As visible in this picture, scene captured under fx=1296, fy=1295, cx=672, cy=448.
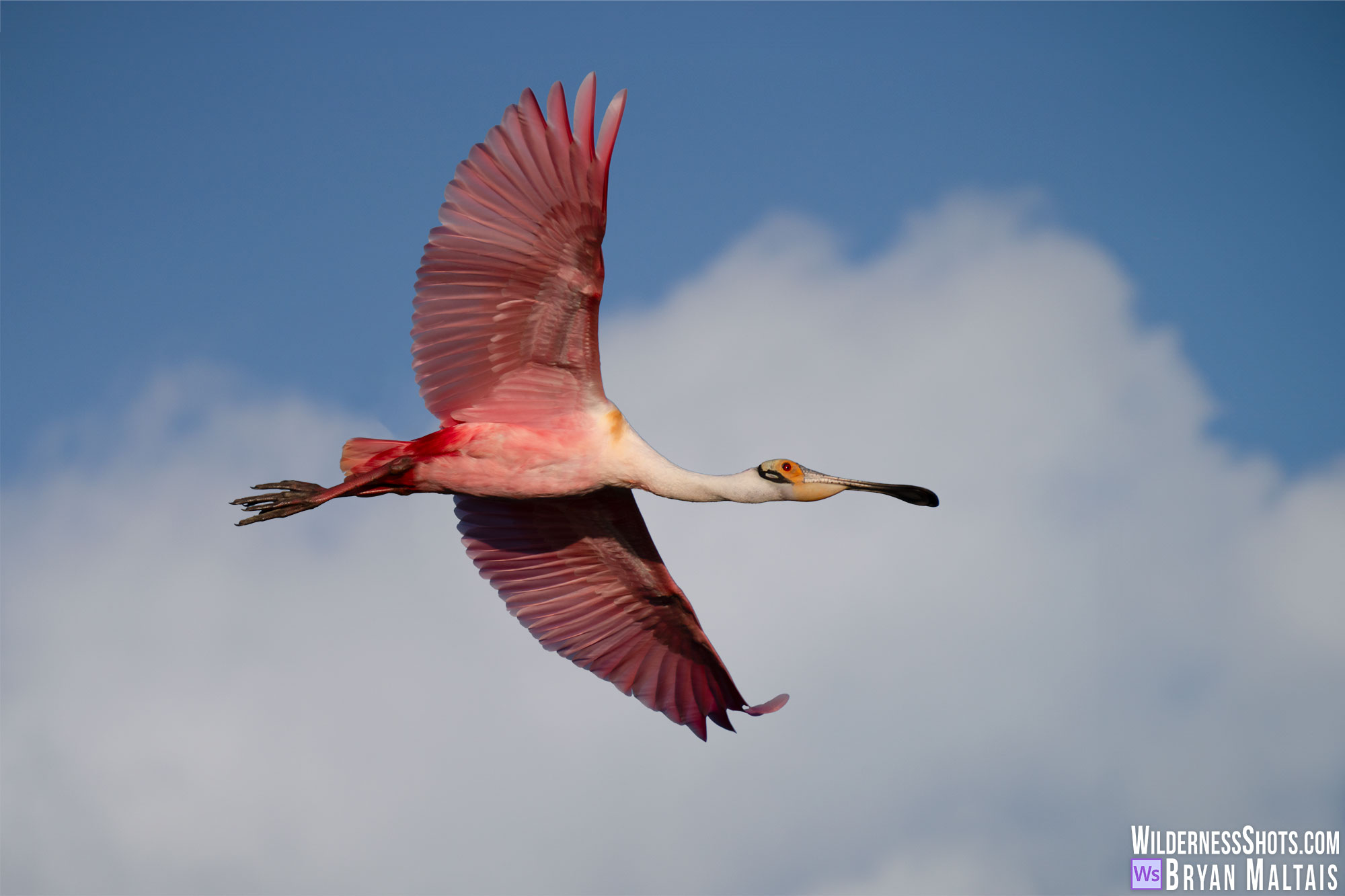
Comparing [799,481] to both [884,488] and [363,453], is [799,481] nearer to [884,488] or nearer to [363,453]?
[884,488]

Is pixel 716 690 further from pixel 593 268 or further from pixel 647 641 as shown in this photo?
pixel 593 268

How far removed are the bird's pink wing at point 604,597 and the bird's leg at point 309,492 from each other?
1464mm

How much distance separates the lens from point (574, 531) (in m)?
11.5

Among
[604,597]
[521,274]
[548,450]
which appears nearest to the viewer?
[521,274]

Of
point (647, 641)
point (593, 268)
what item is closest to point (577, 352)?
point (593, 268)

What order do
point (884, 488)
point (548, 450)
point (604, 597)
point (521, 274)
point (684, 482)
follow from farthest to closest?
point (604, 597)
point (884, 488)
point (684, 482)
point (548, 450)
point (521, 274)

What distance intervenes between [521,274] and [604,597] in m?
3.54

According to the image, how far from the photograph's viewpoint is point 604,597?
11695 millimetres

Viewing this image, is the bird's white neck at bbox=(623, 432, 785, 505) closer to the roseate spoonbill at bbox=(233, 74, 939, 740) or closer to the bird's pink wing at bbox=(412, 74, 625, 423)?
the roseate spoonbill at bbox=(233, 74, 939, 740)

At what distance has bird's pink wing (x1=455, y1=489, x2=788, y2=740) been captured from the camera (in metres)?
11.4

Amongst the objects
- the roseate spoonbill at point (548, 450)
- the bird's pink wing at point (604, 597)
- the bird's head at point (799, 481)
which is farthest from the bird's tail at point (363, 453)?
the bird's head at point (799, 481)

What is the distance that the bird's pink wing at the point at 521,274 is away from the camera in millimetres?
8906

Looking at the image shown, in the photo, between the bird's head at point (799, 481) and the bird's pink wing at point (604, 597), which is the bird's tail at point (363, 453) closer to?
the bird's pink wing at point (604, 597)

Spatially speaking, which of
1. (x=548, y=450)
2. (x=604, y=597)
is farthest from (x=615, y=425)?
(x=604, y=597)
